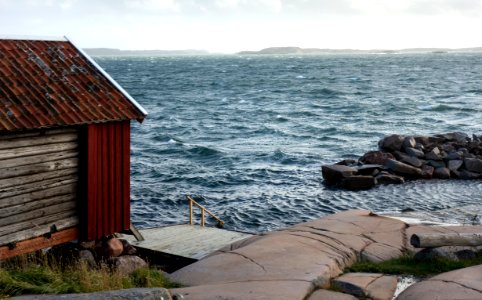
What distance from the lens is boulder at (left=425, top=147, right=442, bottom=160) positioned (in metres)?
31.6

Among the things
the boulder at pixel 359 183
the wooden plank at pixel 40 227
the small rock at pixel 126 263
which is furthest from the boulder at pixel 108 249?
the boulder at pixel 359 183

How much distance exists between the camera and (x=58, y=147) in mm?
14117

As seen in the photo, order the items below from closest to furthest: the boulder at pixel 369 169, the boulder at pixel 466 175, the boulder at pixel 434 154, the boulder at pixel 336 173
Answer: the boulder at pixel 336 173, the boulder at pixel 466 175, the boulder at pixel 369 169, the boulder at pixel 434 154

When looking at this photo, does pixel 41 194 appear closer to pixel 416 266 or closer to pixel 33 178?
pixel 33 178

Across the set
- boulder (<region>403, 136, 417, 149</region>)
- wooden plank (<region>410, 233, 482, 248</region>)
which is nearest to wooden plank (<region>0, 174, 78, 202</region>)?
wooden plank (<region>410, 233, 482, 248</region>)

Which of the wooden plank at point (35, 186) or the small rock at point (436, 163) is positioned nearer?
the wooden plank at point (35, 186)

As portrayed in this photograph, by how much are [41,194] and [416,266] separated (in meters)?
8.25

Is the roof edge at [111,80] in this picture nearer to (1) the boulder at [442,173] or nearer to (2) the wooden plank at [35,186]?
(2) the wooden plank at [35,186]

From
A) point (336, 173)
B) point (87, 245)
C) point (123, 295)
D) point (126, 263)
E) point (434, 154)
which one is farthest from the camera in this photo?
point (434, 154)

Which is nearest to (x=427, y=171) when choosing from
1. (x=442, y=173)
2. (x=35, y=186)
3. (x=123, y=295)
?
(x=442, y=173)

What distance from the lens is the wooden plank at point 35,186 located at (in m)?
13.2

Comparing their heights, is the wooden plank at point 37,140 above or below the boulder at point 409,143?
above

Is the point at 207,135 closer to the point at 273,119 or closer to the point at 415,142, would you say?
the point at 273,119

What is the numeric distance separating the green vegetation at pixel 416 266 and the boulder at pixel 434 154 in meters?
19.5
